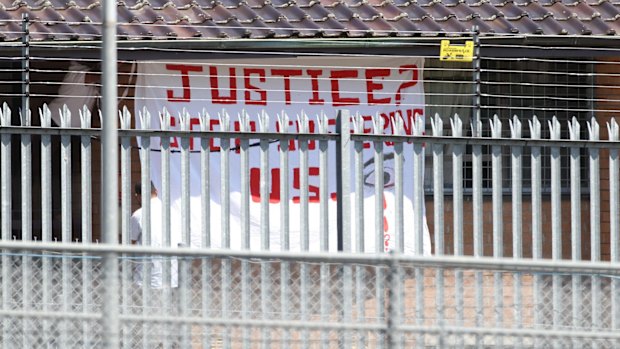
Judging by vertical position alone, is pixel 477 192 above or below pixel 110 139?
below

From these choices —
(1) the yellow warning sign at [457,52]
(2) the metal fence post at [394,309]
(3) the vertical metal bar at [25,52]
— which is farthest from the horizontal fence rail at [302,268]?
(3) the vertical metal bar at [25,52]

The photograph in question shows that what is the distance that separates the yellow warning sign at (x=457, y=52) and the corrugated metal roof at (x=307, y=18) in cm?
30

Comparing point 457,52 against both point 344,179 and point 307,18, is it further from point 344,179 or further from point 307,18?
point 344,179

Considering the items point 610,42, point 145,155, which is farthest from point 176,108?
point 610,42

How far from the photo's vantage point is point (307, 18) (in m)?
10.4

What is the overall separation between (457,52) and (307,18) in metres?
1.28

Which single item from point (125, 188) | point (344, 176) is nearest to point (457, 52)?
point (344, 176)

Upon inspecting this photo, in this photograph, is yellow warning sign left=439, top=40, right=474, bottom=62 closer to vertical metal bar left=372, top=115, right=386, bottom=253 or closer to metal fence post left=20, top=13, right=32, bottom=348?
vertical metal bar left=372, top=115, right=386, bottom=253

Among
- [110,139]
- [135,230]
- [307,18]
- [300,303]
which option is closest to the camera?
[110,139]

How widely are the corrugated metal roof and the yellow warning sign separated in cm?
30

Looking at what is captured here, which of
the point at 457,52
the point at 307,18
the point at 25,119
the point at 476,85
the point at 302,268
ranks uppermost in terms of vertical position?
the point at 307,18

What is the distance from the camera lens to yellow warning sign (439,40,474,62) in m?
9.81

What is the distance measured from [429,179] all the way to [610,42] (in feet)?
6.88

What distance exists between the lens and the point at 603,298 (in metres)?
7.94
